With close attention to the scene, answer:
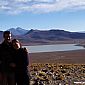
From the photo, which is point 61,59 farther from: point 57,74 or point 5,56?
point 5,56

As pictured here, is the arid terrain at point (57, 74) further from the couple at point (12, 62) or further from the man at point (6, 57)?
the man at point (6, 57)

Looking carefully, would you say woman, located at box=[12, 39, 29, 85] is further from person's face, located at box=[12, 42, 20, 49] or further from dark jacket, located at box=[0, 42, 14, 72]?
dark jacket, located at box=[0, 42, 14, 72]

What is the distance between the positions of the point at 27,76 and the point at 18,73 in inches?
7.6

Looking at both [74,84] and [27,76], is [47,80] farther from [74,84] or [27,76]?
[27,76]

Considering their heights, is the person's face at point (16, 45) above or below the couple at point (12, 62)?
above

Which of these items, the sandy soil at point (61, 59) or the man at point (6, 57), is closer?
the man at point (6, 57)

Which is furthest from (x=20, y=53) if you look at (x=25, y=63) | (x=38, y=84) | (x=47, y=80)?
(x=47, y=80)

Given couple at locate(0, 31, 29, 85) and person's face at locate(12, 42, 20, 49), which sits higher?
person's face at locate(12, 42, 20, 49)

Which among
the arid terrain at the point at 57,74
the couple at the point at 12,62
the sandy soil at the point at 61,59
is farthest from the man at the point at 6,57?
the sandy soil at the point at 61,59

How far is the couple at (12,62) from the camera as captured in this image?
6294 millimetres

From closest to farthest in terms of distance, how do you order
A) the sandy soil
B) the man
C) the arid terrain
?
the man < the arid terrain < the sandy soil

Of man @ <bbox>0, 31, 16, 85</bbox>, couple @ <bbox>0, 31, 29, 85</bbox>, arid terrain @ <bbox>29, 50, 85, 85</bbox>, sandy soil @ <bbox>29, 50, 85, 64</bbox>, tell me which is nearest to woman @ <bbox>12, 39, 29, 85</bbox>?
couple @ <bbox>0, 31, 29, 85</bbox>

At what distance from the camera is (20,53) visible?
6402mm

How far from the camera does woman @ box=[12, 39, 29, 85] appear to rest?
6363 millimetres
